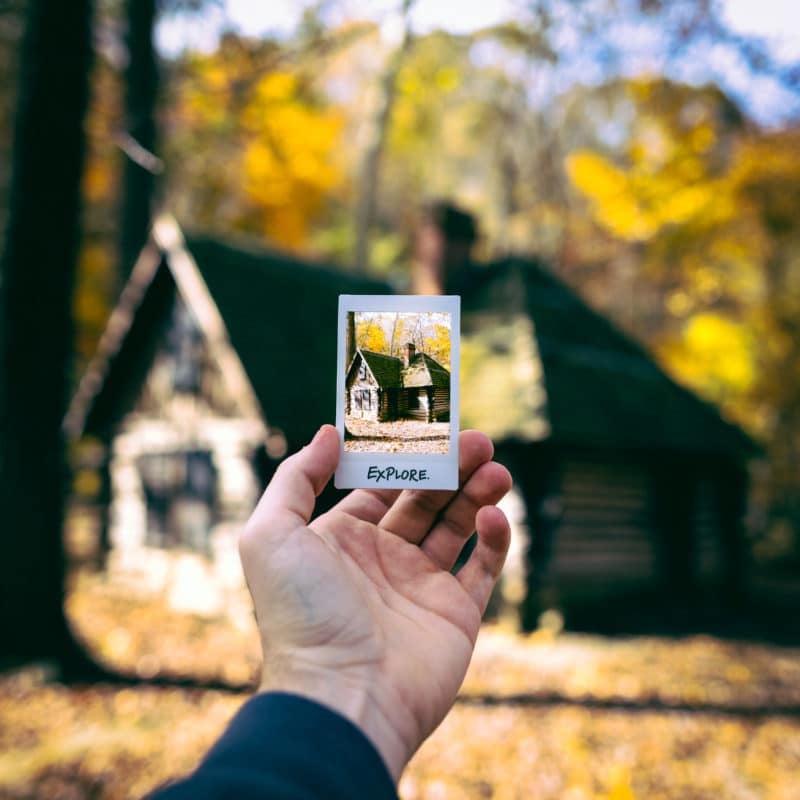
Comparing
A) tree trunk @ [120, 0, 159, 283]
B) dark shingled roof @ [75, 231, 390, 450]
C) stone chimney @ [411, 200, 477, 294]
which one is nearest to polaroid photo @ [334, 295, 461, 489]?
dark shingled roof @ [75, 231, 390, 450]

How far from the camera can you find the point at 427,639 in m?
1.80

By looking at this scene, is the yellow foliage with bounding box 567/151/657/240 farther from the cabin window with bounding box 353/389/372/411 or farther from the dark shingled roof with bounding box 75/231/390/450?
the cabin window with bounding box 353/389/372/411

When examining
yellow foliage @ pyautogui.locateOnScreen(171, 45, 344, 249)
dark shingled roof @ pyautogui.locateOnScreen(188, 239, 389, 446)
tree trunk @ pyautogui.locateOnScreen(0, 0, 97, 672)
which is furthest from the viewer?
yellow foliage @ pyautogui.locateOnScreen(171, 45, 344, 249)

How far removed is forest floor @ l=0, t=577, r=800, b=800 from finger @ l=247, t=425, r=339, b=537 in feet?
15.5

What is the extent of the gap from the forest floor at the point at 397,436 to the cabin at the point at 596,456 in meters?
9.14

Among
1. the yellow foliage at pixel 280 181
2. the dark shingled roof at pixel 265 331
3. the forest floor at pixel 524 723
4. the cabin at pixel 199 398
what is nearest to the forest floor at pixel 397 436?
the forest floor at pixel 524 723

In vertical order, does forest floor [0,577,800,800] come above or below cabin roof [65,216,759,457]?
below

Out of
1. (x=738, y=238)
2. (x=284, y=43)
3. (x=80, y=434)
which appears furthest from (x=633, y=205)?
(x=80, y=434)

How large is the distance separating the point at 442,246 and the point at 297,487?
39.2 ft

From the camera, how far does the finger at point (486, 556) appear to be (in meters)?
1.93

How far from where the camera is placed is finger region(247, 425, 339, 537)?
5.80 feet

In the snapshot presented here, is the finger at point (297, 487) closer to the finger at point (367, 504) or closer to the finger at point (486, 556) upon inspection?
the finger at point (367, 504)

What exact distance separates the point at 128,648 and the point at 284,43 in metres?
7.31

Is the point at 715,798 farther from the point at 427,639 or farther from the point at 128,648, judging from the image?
the point at 128,648
